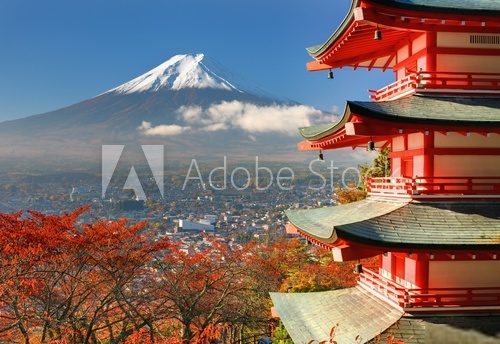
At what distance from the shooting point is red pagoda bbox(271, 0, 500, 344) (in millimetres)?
7941

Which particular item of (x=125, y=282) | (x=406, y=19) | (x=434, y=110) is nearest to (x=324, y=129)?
(x=434, y=110)

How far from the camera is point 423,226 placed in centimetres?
814

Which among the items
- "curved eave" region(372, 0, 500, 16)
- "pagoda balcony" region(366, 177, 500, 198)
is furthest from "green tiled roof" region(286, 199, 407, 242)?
"curved eave" region(372, 0, 500, 16)

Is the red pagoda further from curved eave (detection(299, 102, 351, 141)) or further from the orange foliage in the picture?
the orange foliage

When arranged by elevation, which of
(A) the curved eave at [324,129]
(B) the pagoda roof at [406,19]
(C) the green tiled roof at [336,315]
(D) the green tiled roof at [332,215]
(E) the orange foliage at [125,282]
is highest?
(B) the pagoda roof at [406,19]

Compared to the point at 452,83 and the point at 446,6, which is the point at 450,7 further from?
the point at 452,83

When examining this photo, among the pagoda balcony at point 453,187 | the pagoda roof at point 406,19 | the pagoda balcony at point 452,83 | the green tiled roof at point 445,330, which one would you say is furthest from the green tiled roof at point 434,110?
the green tiled roof at point 445,330

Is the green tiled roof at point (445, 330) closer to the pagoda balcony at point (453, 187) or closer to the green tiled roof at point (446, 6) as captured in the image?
the pagoda balcony at point (453, 187)

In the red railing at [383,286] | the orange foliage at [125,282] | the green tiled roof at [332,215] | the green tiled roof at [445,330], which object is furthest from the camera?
the orange foliage at [125,282]

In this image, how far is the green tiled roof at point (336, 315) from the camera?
8.43 m

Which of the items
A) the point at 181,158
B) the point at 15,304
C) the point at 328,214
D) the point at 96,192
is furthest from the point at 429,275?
the point at 181,158

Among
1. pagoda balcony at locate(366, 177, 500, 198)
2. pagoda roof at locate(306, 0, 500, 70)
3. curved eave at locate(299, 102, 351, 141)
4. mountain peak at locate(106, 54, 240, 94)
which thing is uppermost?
mountain peak at locate(106, 54, 240, 94)

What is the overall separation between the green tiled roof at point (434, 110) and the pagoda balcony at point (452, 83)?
14cm

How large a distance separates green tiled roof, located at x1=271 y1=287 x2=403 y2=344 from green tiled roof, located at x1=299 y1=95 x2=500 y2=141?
3.32 m
